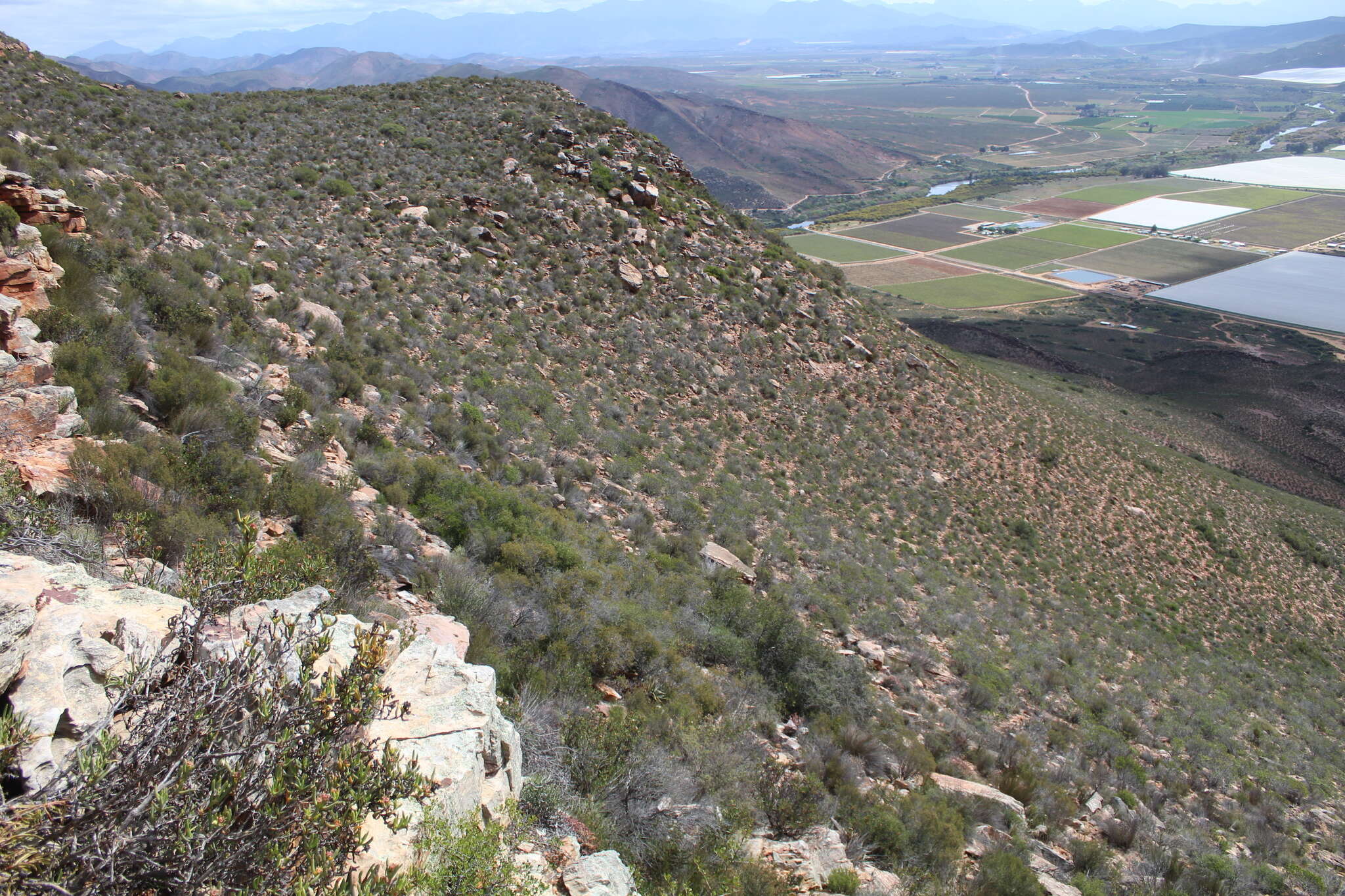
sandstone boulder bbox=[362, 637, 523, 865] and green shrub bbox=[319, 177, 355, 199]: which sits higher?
green shrub bbox=[319, 177, 355, 199]

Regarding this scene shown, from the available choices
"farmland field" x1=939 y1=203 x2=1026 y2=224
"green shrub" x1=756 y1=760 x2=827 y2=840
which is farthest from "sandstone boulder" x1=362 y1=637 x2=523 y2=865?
"farmland field" x1=939 y1=203 x2=1026 y2=224

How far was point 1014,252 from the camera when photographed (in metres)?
94.6

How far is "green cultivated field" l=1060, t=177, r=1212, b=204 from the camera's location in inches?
4998

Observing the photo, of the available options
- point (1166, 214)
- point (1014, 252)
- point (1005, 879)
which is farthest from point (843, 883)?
point (1166, 214)

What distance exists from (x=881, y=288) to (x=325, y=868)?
8184 cm

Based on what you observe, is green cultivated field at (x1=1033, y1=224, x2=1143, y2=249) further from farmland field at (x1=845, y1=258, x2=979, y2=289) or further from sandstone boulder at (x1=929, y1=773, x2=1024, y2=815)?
sandstone boulder at (x1=929, y1=773, x2=1024, y2=815)

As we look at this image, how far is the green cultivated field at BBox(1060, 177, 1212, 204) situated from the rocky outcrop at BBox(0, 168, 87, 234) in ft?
496

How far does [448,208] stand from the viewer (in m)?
21.6

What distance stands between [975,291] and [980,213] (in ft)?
164

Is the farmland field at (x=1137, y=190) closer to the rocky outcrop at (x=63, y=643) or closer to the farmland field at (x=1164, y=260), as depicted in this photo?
the farmland field at (x=1164, y=260)

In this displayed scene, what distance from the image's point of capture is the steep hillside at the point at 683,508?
21.6 feet

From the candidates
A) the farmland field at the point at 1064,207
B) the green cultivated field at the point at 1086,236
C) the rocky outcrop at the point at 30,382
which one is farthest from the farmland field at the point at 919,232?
the rocky outcrop at the point at 30,382

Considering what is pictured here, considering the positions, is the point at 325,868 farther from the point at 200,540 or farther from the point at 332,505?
the point at 332,505

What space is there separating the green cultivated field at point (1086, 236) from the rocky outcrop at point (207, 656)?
11736 centimetres
